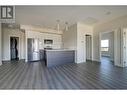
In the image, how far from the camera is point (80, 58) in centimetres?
727

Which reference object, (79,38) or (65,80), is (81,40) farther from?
(65,80)

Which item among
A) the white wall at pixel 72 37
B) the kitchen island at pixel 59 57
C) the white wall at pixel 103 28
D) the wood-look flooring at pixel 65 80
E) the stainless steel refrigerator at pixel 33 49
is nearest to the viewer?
the wood-look flooring at pixel 65 80

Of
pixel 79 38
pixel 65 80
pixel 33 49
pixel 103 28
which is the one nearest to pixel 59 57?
pixel 79 38

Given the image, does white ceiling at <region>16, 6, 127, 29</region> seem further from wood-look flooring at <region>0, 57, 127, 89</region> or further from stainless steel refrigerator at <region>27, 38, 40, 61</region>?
wood-look flooring at <region>0, 57, 127, 89</region>

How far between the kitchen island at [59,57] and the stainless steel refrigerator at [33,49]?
219 centimetres

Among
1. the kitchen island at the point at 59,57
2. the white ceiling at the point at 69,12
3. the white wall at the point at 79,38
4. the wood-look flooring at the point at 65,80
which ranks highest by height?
the white ceiling at the point at 69,12

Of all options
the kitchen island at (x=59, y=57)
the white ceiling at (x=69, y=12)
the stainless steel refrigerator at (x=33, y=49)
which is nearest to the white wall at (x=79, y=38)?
the kitchen island at (x=59, y=57)

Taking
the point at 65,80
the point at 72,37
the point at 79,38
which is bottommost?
the point at 65,80

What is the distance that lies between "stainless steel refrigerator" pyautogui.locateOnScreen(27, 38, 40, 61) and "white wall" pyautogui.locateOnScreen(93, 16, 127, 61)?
4266 mm

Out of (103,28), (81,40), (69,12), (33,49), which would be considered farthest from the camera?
(33,49)

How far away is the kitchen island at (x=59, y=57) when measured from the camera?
594 centimetres

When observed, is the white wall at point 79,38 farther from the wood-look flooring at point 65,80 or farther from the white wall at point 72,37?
the wood-look flooring at point 65,80

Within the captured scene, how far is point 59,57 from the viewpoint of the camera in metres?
6.36

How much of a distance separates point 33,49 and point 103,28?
5070 millimetres
